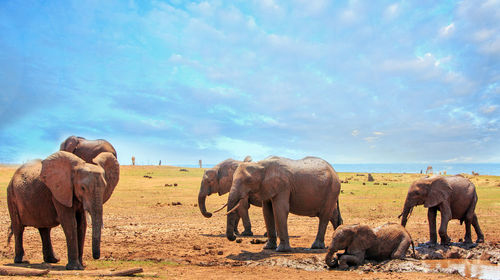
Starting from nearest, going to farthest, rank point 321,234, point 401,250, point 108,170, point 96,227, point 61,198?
point 96,227
point 61,198
point 108,170
point 401,250
point 321,234

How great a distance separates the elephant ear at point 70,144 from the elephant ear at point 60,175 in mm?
4170

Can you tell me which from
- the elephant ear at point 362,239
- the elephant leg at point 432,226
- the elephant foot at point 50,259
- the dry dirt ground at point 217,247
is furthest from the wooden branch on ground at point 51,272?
the elephant leg at point 432,226

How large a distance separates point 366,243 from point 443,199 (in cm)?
454

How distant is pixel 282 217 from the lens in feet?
43.7

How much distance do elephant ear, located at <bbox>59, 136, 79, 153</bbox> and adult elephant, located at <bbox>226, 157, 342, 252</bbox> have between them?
5155 mm

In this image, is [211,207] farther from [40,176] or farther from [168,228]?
[40,176]

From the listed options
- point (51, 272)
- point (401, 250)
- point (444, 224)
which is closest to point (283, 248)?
point (401, 250)

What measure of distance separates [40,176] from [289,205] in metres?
7.11

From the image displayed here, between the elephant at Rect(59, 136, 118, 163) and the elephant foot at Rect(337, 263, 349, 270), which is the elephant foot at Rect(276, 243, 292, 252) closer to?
the elephant foot at Rect(337, 263, 349, 270)

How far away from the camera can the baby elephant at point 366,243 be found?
11047mm

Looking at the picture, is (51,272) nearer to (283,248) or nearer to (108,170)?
(108,170)

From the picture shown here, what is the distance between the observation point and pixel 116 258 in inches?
476

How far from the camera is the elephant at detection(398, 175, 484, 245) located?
14344 mm

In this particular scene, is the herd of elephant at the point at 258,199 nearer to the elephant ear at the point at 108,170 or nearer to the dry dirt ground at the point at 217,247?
the elephant ear at the point at 108,170
